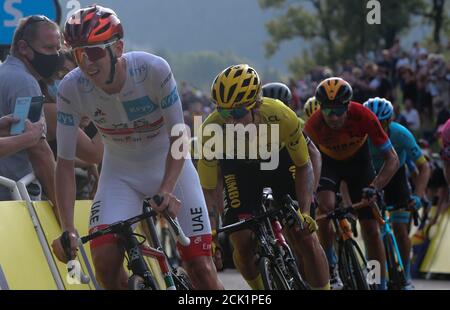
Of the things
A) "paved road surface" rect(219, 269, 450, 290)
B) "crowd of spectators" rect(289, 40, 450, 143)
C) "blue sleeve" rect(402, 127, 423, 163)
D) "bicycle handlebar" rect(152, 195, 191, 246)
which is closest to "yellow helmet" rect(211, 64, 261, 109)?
"bicycle handlebar" rect(152, 195, 191, 246)

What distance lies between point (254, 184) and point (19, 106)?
7.62ft

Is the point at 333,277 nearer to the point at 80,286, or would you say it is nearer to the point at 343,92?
the point at 343,92

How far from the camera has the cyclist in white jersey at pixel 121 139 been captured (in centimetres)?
592

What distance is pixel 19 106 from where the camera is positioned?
21.5 feet

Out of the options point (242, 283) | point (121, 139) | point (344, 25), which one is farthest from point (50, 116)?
point (344, 25)

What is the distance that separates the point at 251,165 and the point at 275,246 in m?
0.87

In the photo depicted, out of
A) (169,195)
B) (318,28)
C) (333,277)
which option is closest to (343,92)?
(333,277)

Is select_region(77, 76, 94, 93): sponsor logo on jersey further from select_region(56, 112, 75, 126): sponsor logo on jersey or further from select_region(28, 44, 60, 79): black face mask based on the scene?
select_region(28, 44, 60, 79): black face mask

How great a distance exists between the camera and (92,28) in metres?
5.89

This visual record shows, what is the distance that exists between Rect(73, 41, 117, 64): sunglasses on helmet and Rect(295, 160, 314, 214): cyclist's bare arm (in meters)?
2.48

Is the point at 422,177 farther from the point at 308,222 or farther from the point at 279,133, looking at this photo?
the point at 308,222

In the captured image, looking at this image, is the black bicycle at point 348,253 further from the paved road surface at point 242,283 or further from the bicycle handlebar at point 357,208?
the paved road surface at point 242,283
